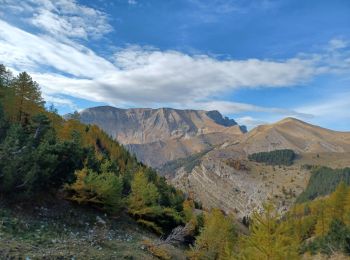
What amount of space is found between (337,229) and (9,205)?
159ft

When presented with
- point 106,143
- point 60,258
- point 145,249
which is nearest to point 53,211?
point 145,249

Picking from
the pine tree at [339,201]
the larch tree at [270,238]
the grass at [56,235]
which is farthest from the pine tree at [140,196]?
the pine tree at [339,201]

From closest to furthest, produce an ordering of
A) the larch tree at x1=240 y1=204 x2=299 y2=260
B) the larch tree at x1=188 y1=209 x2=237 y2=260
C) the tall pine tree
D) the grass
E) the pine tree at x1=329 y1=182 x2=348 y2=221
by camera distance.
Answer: the grass → the larch tree at x1=240 y1=204 x2=299 y2=260 → the larch tree at x1=188 y1=209 x2=237 y2=260 → the tall pine tree → the pine tree at x1=329 y1=182 x2=348 y2=221

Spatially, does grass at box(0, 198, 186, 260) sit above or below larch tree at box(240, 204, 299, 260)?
below

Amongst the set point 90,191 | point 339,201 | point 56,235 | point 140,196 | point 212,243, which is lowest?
point 212,243

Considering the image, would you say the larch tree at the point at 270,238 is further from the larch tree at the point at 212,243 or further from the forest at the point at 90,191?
the larch tree at the point at 212,243

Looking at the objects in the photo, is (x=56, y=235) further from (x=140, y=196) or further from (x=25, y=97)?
(x=25, y=97)

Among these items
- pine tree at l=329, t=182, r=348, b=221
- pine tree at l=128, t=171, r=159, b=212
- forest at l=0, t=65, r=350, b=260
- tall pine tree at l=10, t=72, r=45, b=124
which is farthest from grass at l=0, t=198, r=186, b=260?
pine tree at l=329, t=182, r=348, b=221

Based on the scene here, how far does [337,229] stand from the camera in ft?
188

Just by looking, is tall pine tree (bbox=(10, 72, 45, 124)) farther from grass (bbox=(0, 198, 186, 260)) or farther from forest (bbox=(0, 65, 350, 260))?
grass (bbox=(0, 198, 186, 260))

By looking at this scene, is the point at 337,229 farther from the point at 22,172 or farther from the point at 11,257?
the point at 11,257

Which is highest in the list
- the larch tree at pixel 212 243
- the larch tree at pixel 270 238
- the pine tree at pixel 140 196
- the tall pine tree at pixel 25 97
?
the tall pine tree at pixel 25 97

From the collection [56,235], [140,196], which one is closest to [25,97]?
[140,196]

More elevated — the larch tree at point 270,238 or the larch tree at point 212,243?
the larch tree at point 270,238
